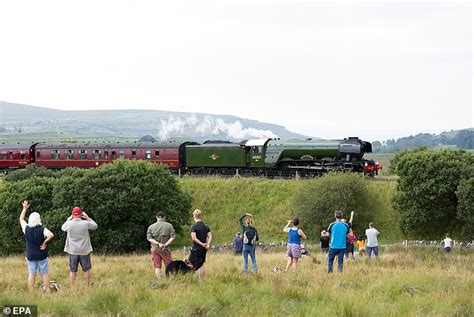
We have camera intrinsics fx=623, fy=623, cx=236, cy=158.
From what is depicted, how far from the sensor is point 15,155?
57906mm

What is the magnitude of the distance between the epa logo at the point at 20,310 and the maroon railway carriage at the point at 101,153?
42632 mm

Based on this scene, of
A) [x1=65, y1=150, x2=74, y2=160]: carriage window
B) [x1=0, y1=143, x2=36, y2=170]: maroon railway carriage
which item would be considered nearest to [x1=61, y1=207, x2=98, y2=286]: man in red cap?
[x1=65, y1=150, x2=74, y2=160]: carriage window

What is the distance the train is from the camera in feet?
151

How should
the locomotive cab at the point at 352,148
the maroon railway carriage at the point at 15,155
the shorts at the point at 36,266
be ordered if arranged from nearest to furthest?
the shorts at the point at 36,266 → the locomotive cab at the point at 352,148 → the maroon railway carriage at the point at 15,155

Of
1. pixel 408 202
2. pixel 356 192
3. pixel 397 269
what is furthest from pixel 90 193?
pixel 397 269

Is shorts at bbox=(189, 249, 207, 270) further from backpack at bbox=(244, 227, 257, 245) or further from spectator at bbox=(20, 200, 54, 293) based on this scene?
backpack at bbox=(244, 227, 257, 245)

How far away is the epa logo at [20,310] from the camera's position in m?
9.40

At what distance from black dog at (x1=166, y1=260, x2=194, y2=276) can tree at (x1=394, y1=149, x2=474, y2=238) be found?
26.9m

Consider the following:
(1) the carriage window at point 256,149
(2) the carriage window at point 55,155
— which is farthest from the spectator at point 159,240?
(2) the carriage window at point 55,155

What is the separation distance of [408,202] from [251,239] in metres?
24.3

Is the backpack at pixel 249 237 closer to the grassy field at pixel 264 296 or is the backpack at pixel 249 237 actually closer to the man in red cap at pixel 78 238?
the grassy field at pixel 264 296

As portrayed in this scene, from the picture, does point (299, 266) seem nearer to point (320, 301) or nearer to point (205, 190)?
point (320, 301)

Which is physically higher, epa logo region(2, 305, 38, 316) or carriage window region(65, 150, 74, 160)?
carriage window region(65, 150, 74, 160)

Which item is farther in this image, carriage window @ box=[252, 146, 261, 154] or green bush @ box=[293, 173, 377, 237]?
carriage window @ box=[252, 146, 261, 154]
